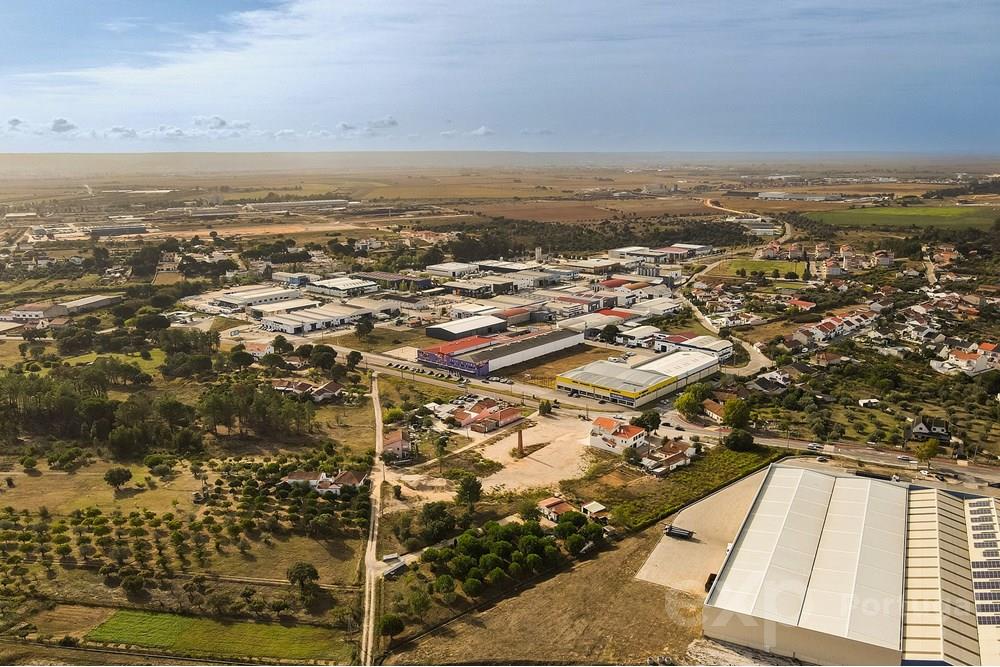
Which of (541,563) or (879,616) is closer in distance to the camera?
(879,616)

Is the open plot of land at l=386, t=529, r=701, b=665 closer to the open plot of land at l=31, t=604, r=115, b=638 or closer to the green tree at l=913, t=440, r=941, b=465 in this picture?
the open plot of land at l=31, t=604, r=115, b=638

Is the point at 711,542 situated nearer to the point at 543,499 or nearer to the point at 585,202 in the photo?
the point at 543,499

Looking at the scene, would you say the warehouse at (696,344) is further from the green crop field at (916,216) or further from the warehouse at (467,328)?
the green crop field at (916,216)

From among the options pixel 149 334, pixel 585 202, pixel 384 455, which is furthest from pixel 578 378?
pixel 585 202

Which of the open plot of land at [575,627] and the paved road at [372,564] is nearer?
the open plot of land at [575,627]

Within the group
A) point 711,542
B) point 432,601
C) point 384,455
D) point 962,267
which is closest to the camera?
point 432,601

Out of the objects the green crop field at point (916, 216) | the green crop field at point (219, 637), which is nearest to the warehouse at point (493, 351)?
the green crop field at point (219, 637)

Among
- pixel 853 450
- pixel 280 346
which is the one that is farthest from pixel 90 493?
pixel 853 450
